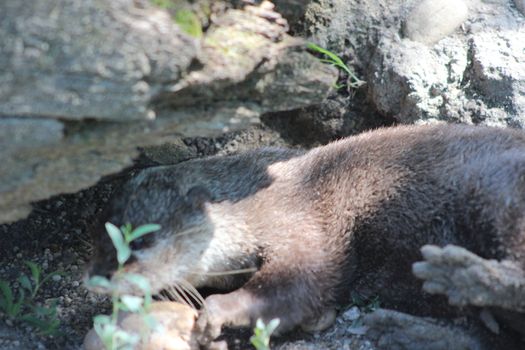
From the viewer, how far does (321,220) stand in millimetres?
3592

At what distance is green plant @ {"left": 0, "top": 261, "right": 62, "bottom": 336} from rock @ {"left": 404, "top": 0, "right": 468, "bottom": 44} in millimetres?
2407

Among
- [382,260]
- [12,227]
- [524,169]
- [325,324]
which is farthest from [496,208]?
[12,227]

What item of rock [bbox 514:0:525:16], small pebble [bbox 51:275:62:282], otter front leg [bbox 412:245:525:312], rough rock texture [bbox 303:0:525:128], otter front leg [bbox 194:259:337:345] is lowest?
small pebble [bbox 51:275:62:282]

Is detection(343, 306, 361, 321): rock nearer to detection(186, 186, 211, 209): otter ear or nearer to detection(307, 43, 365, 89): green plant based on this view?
detection(186, 186, 211, 209): otter ear

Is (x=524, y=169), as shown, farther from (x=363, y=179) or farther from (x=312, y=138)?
(x=312, y=138)

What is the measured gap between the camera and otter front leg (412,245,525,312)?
2.89 m

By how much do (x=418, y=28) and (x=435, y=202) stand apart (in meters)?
1.37

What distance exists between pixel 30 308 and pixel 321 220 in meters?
1.46

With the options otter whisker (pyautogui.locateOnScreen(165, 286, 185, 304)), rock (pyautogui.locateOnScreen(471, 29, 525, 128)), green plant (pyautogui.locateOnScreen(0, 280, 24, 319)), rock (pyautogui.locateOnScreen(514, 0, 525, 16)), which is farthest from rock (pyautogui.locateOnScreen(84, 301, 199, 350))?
rock (pyautogui.locateOnScreen(514, 0, 525, 16))

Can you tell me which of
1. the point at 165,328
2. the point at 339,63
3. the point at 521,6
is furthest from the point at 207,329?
the point at 521,6

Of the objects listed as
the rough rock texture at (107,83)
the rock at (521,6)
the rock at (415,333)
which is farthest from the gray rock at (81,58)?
the rock at (521,6)

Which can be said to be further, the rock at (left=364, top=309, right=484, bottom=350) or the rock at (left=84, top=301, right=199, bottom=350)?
the rock at (left=364, top=309, right=484, bottom=350)

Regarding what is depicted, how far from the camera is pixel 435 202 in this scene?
133 inches

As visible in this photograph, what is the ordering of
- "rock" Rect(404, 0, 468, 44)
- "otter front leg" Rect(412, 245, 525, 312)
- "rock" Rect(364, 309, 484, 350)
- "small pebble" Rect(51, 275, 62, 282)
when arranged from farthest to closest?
"rock" Rect(404, 0, 468, 44), "small pebble" Rect(51, 275, 62, 282), "rock" Rect(364, 309, 484, 350), "otter front leg" Rect(412, 245, 525, 312)
